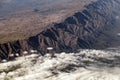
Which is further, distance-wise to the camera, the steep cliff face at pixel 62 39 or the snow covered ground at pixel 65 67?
the steep cliff face at pixel 62 39


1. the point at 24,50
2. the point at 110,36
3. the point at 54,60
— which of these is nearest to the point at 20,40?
the point at 24,50

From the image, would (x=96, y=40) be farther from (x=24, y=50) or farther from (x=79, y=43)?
(x=24, y=50)

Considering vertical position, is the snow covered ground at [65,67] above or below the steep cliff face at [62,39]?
below

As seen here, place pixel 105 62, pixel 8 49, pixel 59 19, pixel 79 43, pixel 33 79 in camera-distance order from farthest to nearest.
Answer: pixel 59 19
pixel 79 43
pixel 8 49
pixel 105 62
pixel 33 79

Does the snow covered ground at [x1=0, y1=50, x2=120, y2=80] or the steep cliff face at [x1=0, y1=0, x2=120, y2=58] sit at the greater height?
the steep cliff face at [x1=0, y1=0, x2=120, y2=58]

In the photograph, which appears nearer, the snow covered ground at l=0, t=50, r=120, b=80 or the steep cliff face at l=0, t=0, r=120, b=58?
the snow covered ground at l=0, t=50, r=120, b=80

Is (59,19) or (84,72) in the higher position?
(59,19)

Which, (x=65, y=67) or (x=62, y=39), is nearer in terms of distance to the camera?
(x=65, y=67)

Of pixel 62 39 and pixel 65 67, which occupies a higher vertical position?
pixel 62 39
